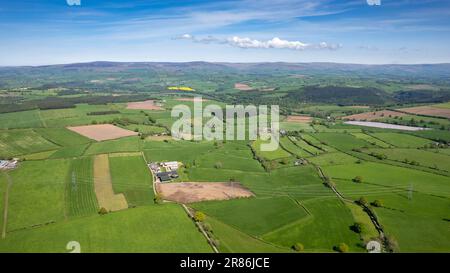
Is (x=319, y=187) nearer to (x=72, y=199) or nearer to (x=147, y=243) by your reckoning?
(x=147, y=243)

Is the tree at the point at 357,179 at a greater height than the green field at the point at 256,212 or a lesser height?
greater

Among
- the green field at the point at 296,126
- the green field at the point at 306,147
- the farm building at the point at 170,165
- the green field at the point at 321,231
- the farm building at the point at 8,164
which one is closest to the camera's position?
the green field at the point at 321,231

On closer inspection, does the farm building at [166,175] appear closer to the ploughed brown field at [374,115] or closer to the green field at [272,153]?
the green field at [272,153]

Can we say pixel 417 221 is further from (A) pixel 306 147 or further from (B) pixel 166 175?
(B) pixel 166 175

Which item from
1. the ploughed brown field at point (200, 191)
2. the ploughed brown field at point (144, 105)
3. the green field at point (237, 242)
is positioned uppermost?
the ploughed brown field at point (144, 105)

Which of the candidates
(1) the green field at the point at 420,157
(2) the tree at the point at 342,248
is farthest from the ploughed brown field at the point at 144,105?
(2) the tree at the point at 342,248

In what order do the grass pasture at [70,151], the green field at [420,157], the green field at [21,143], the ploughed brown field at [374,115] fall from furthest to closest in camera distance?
the ploughed brown field at [374,115] → the green field at [21,143] → the grass pasture at [70,151] → the green field at [420,157]

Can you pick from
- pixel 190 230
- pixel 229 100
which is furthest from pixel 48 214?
pixel 229 100
